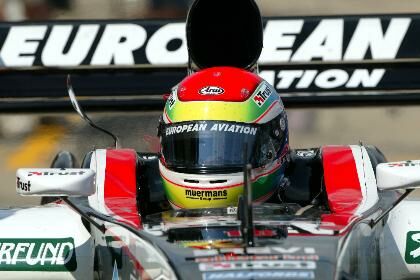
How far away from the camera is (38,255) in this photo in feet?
20.9

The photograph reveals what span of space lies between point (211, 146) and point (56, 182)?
90 cm

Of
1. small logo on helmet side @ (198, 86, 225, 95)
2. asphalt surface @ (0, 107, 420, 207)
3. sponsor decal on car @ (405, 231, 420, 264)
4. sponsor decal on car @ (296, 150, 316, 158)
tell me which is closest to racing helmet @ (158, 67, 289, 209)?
small logo on helmet side @ (198, 86, 225, 95)

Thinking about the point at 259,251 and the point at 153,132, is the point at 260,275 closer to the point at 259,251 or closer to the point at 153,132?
the point at 259,251

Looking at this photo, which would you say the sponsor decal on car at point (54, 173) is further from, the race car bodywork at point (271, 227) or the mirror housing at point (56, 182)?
the race car bodywork at point (271, 227)

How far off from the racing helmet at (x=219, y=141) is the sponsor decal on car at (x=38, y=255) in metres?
0.61

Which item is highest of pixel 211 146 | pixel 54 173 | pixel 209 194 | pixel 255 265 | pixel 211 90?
pixel 211 90

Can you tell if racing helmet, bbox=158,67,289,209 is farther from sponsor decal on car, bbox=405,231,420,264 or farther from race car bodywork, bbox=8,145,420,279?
sponsor decal on car, bbox=405,231,420,264

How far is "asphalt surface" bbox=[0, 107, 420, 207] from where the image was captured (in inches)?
447

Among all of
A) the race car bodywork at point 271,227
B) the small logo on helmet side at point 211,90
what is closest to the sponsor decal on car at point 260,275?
the race car bodywork at point 271,227

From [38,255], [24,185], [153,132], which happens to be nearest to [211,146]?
[24,185]

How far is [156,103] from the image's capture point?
453 inches

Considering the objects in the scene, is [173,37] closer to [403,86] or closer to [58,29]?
[58,29]

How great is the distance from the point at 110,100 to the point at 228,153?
5566 millimetres

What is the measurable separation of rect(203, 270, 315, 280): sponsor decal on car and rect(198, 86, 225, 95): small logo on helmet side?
184 cm
